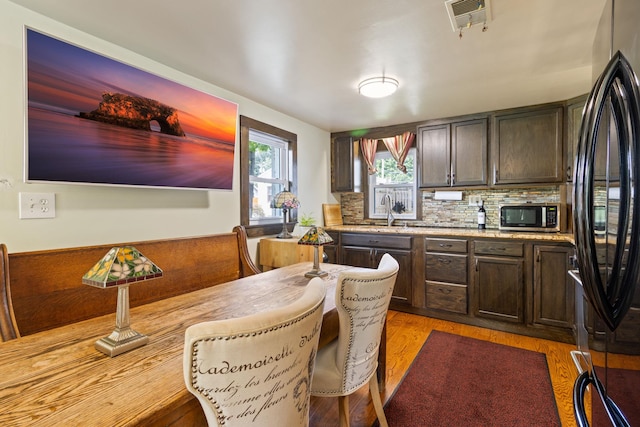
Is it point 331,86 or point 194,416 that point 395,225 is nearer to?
point 331,86

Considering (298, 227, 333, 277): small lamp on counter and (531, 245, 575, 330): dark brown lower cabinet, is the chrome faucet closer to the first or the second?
(531, 245, 575, 330): dark brown lower cabinet

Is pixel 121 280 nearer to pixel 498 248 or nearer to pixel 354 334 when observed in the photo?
pixel 354 334

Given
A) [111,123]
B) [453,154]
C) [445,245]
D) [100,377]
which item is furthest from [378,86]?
[100,377]

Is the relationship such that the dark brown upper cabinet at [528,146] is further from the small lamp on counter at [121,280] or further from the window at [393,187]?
the small lamp on counter at [121,280]

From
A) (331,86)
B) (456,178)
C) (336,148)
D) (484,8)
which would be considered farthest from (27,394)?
(336,148)

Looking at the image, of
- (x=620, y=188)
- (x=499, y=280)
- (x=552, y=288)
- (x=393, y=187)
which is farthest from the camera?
(x=393, y=187)

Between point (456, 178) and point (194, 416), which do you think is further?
point (456, 178)

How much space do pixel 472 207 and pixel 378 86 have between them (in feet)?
6.74

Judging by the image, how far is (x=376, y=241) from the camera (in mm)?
3648

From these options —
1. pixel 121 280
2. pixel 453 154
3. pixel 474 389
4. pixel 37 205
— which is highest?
pixel 453 154

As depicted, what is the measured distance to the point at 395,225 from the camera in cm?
418

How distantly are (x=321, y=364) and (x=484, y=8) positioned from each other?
6.45 ft

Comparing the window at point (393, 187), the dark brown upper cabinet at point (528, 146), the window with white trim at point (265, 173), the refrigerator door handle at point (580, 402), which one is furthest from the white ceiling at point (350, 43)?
the refrigerator door handle at point (580, 402)

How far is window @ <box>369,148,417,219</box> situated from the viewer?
412cm
